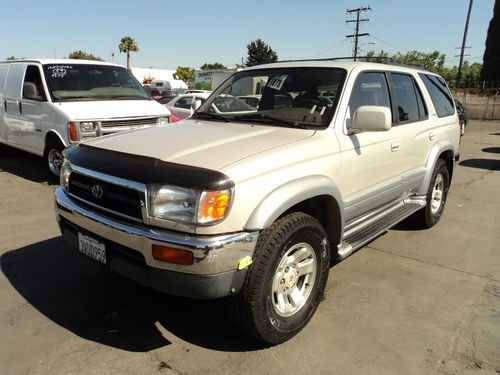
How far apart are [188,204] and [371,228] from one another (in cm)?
203

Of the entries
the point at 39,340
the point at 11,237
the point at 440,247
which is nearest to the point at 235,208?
the point at 39,340

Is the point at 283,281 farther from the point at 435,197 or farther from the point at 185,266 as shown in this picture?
the point at 435,197

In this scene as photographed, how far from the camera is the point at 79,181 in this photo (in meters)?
3.01

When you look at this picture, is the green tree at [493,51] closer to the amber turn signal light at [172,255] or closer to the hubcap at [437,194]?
the hubcap at [437,194]

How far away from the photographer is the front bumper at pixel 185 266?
2387 mm

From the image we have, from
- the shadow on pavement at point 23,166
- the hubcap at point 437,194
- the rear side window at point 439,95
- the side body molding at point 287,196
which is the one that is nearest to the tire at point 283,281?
the side body molding at point 287,196

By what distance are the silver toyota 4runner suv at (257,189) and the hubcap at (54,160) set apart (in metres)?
3.86

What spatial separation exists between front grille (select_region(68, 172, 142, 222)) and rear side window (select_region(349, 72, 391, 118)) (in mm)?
1911

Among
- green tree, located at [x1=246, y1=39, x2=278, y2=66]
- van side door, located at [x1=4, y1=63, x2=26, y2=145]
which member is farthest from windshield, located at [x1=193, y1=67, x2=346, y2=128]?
green tree, located at [x1=246, y1=39, x2=278, y2=66]

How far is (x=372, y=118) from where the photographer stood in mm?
3244

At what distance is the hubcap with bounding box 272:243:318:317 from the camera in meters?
2.85

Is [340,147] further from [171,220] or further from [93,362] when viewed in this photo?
[93,362]

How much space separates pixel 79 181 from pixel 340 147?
1898mm

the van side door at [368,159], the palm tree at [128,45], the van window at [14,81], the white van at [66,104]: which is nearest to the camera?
the van side door at [368,159]
